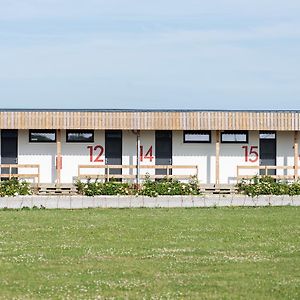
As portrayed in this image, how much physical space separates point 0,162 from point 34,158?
1.30m

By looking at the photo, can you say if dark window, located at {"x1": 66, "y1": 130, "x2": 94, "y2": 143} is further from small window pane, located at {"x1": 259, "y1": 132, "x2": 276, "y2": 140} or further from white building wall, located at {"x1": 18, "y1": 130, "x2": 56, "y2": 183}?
small window pane, located at {"x1": 259, "y1": 132, "x2": 276, "y2": 140}

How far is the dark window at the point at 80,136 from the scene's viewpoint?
1308 inches

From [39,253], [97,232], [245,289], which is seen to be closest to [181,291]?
[245,289]

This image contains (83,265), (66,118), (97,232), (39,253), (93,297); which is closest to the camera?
(93,297)

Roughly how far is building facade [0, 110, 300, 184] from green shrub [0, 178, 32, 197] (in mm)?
3064

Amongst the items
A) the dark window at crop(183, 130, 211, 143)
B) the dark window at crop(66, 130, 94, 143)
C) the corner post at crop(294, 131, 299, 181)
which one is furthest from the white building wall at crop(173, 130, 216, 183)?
the dark window at crop(66, 130, 94, 143)

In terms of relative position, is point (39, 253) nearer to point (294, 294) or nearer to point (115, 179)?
point (294, 294)

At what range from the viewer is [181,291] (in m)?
11.1

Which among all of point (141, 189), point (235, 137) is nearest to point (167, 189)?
point (141, 189)

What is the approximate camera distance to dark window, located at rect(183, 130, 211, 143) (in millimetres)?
33469

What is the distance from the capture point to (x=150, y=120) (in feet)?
105

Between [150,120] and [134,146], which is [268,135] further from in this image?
[134,146]

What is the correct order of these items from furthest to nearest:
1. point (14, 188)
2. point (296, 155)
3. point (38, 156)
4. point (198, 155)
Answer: point (198, 155) < point (38, 156) < point (296, 155) < point (14, 188)

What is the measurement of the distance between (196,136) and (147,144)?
1942 mm
